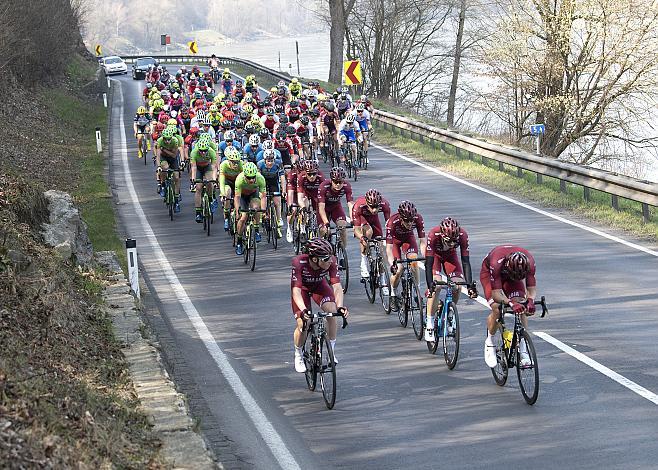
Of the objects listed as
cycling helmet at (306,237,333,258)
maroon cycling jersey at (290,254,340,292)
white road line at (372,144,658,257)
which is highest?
cycling helmet at (306,237,333,258)

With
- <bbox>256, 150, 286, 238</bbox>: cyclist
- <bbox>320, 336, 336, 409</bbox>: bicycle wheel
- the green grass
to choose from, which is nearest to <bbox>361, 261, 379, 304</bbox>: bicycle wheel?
<bbox>320, 336, 336, 409</bbox>: bicycle wheel

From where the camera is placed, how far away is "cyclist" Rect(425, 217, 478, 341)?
39.4 ft

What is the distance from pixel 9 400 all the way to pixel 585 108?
34.1m

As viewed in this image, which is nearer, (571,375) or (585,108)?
(571,375)

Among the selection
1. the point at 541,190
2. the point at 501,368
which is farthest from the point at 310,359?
the point at 541,190

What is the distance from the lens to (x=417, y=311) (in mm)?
13508

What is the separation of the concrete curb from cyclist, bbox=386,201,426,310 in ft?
10.6

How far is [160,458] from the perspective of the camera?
837cm

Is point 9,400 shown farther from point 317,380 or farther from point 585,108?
point 585,108

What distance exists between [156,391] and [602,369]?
4646 mm

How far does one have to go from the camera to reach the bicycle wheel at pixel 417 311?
13359 millimetres

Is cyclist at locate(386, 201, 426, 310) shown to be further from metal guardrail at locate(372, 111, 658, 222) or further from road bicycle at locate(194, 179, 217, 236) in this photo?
road bicycle at locate(194, 179, 217, 236)

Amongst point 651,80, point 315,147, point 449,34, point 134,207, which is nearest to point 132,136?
point 315,147

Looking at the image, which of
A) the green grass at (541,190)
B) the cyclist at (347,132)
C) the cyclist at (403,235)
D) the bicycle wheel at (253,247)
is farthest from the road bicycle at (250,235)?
the cyclist at (347,132)
